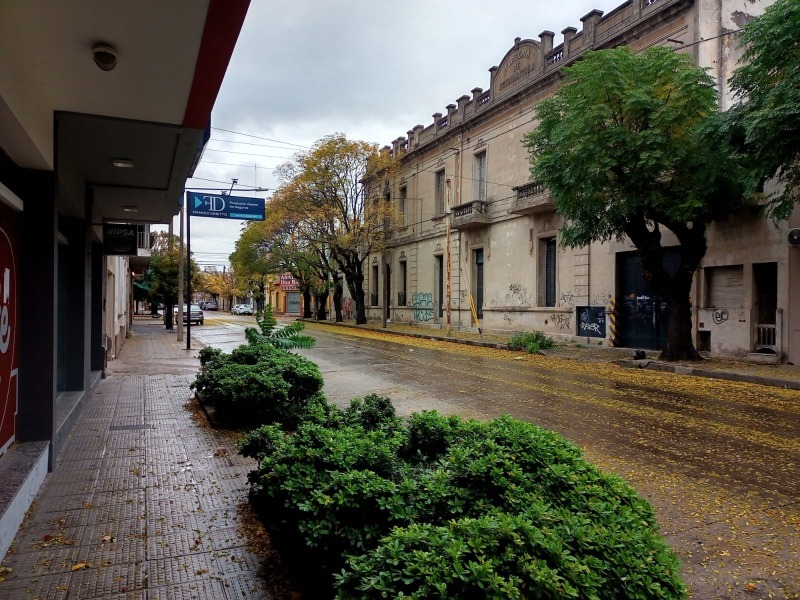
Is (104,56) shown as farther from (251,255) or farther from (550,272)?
(251,255)

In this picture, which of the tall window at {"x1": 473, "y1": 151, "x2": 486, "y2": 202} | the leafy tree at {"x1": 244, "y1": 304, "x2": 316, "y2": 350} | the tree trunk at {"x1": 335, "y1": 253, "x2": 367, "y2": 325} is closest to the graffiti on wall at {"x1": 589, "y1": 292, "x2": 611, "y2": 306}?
the tall window at {"x1": 473, "y1": 151, "x2": 486, "y2": 202}

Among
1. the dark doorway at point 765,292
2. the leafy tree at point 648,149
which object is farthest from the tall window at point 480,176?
the dark doorway at point 765,292

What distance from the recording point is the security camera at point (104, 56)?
3815 mm

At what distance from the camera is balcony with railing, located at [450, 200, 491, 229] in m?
26.8

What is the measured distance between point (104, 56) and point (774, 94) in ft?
36.7

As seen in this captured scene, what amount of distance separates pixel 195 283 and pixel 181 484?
43227mm

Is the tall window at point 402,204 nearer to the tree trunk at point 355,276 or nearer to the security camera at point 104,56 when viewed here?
the tree trunk at point 355,276

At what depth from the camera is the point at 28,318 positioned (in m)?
5.14

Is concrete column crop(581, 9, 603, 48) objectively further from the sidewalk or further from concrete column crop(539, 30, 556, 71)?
the sidewalk

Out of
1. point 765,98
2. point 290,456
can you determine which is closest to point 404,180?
point 765,98

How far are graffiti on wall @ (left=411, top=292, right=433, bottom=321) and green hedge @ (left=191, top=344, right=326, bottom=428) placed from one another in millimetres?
24926

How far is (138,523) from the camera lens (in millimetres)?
3994

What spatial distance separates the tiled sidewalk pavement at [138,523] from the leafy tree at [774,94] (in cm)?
1081

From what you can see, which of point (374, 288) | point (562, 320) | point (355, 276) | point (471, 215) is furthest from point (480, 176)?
point (374, 288)
